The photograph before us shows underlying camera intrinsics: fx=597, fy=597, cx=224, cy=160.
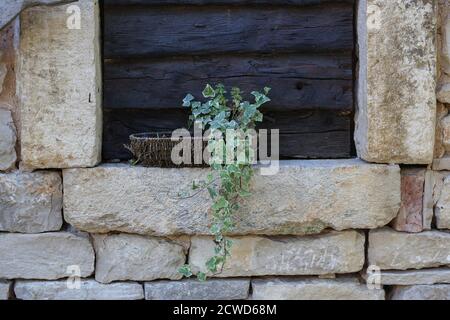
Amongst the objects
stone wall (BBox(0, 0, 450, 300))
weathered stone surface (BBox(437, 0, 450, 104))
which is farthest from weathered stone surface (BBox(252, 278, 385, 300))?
weathered stone surface (BBox(437, 0, 450, 104))

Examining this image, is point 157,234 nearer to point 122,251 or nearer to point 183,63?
point 122,251

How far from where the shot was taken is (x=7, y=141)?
2355 mm

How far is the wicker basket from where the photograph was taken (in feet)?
7.41

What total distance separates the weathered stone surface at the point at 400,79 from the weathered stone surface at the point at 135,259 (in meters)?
0.90

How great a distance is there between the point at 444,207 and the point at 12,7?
180cm

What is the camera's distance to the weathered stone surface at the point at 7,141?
7.72 ft

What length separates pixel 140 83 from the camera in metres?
2.44

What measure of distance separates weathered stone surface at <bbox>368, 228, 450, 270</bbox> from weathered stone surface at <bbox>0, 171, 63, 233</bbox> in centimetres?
128

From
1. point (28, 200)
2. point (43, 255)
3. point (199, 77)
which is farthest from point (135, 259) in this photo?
point (199, 77)

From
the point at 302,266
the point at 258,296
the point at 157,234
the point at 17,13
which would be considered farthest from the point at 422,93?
the point at 17,13

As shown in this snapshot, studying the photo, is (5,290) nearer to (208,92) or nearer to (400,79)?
(208,92)

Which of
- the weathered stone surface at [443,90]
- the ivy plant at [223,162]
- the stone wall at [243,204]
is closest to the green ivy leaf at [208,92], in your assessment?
A: the ivy plant at [223,162]

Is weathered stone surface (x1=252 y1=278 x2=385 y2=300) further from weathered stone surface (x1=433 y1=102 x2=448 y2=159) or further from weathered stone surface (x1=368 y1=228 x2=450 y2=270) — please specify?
weathered stone surface (x1=433 y1=102 x2=448 y2=159)

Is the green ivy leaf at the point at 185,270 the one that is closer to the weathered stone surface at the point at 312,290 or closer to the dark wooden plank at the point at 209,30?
the weathered stone surface at the point at 312,290
